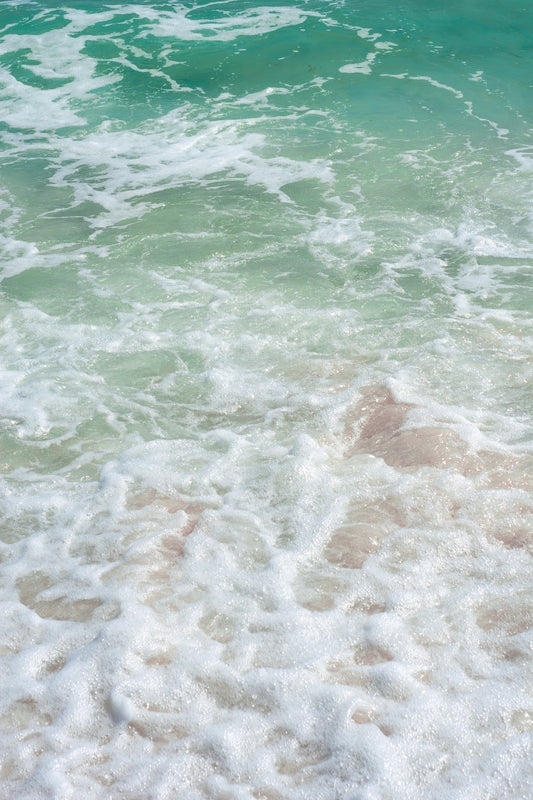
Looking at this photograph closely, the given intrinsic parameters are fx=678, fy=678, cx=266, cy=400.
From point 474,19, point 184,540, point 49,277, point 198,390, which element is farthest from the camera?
point 474,19

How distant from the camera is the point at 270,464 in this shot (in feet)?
13.7

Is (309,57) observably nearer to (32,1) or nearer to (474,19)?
(474,19)

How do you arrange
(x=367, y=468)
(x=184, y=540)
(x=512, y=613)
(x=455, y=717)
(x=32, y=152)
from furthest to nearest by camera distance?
1. (x=32, y=152)
2. (x=367, y=468)
3. (x=184, y=540)
4. (x=512, y=613)
5. (x=455, y=717)

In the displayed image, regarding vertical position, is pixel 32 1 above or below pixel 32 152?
above

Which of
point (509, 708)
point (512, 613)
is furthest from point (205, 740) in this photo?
point (512, 613)

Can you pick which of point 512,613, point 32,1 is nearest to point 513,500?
point 512,613

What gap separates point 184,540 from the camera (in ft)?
12.0

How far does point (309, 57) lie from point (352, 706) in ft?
45.7

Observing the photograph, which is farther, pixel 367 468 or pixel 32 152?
pixel 32 152

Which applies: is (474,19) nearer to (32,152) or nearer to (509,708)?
(32,152)

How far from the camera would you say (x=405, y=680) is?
2.76m

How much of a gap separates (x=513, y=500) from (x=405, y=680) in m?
1.35

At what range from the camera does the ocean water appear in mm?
2625

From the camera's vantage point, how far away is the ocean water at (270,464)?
262 cm
